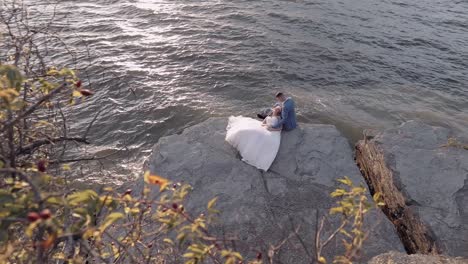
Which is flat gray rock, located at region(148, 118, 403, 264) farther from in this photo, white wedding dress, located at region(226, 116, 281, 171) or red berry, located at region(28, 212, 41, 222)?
red berry, located at region(28, 212, 41, 222)

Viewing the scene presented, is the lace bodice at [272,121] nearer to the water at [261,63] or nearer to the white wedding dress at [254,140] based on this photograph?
the white wedding dress at [254,140]

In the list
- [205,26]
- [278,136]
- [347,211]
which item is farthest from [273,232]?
[205,26]

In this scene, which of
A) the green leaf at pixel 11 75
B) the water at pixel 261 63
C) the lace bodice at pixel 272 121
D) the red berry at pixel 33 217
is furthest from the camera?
the water at pixel 261 63

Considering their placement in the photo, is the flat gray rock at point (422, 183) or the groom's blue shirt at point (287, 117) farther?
the groom's blue shirt at point (287, 117)

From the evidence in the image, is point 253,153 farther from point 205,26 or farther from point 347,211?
point 205,26

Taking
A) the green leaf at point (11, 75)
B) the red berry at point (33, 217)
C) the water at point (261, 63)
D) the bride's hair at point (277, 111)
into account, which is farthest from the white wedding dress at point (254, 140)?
the red berry at point (33, 217)

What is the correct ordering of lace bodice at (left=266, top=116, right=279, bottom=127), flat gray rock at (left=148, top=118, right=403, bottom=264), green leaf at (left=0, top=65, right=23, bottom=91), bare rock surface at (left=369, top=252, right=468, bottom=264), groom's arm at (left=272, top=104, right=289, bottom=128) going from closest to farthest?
green leaf at (left=0, top=65, right=23, bottom=91)
bare rock surface at (left=369, top=252, right=468, bottom=264)
flat gray rock at (left=148, top=118, right=403, bottom=264)
groom's arm at (left=272, top=104, right=289, bottom=128)
lace bodice at (left=266, top=116, right=279, bottom=127)

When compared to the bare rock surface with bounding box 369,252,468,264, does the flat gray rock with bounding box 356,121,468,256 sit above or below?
below

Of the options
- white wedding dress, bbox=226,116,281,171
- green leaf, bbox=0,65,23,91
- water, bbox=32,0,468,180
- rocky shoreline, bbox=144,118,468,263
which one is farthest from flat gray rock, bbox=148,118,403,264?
green leaf, bbox=0,65,23,91
